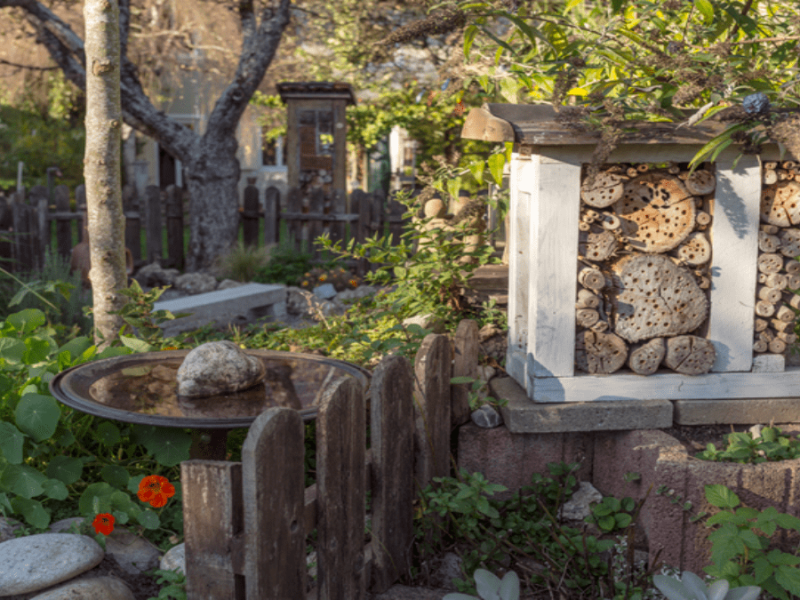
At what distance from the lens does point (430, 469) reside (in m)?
2.61

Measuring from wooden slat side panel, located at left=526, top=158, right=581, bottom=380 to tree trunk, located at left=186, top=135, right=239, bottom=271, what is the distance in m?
6.86

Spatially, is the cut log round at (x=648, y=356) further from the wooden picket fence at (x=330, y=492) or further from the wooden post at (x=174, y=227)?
the wooden post at (x=174, y=227)

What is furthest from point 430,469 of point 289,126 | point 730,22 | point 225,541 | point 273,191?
point 289,126

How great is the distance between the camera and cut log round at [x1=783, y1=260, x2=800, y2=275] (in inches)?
111

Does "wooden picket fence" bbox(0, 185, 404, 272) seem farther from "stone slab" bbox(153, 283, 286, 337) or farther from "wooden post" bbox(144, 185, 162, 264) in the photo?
"stone slab" bbox(153, 283, 286, 337)

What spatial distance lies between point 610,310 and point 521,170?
667 millimetres

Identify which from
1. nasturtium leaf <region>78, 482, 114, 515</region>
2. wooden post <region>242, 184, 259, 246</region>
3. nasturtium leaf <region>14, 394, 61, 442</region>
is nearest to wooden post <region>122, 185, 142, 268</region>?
wooden post <region>242, 184, 259, 246</region>

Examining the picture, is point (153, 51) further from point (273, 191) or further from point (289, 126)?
point (273, 191)

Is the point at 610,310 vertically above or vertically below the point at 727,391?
above

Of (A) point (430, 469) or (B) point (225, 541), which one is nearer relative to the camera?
(B) point (225, 541)

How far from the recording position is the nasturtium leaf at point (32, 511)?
2449mm

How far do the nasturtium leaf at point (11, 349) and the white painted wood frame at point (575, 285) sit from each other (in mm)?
2065

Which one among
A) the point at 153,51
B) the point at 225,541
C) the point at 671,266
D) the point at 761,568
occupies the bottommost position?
the point at 761,568

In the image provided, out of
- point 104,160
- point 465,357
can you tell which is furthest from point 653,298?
point 104,160
